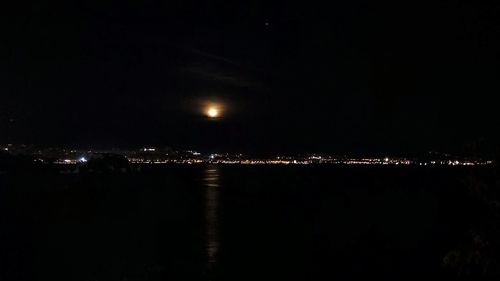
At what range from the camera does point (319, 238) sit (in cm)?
2381

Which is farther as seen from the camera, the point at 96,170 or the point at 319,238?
the point at 96,170

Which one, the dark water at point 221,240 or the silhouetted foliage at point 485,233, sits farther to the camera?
the dark water at point 221,240

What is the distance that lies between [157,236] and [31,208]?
543 inches

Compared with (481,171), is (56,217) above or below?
below

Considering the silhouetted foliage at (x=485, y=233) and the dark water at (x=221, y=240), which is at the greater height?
the silhouetted foliage at (x=485, y=233)

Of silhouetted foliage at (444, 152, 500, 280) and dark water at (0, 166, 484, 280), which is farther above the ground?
silhouetted foliage at (444, 152, 500, 280)

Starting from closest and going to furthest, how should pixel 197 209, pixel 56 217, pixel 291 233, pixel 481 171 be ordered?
pixel 481 171 → pixel 291 233 → pixel 56 217 → pixel 197 209

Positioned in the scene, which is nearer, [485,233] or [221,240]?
[485,233]

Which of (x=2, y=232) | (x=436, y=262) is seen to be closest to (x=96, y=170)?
(x=2, y=232)

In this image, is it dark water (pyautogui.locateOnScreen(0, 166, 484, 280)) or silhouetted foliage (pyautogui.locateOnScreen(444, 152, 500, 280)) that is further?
dark water (pyautogui.locateOnScreen(0, 166, 484, 280))

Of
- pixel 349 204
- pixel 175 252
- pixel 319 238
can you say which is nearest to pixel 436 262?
pixel 319 238

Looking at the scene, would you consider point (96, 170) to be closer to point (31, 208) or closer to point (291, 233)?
point (31, 208)

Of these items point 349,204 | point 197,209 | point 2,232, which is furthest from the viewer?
point 349,204

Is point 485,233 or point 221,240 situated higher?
point 485,233
